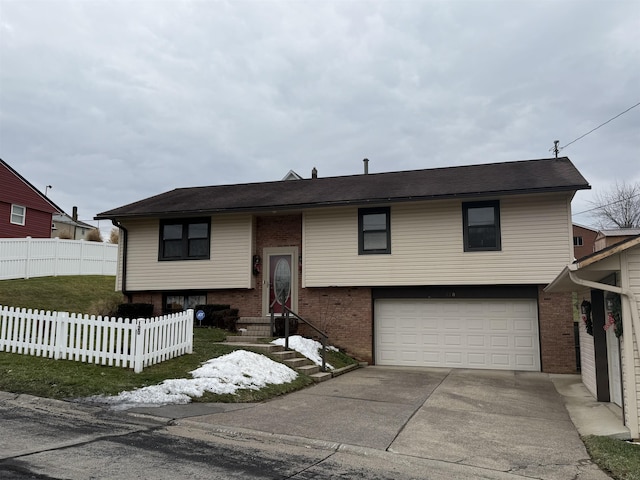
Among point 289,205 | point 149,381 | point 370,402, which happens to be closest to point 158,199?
point 289,205

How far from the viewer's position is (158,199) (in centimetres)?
1927

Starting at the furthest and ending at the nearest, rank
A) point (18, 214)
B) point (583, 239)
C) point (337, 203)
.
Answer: point (583, 239) → point (18, 214) → point (337, 203)

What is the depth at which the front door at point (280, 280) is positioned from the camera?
16.4 meters

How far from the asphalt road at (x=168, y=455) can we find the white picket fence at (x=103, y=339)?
8.26 feet

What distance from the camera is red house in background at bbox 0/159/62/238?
27.4 meters

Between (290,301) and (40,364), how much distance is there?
7957mm

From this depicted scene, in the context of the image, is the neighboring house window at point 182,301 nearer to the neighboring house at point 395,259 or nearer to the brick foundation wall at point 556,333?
the neighboring house at point 395,259

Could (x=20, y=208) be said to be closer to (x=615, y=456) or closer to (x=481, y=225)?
(x=481, y=225)

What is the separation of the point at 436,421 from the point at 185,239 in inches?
459

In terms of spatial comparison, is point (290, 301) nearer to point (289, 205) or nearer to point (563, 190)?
point (289, 205)

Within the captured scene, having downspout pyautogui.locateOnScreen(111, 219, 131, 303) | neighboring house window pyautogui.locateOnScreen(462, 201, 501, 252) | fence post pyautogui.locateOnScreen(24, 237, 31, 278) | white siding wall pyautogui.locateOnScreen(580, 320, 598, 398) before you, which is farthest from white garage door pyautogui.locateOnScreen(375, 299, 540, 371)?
fence post pyautogui.locateOnScreen(24, 237, 31, 278)

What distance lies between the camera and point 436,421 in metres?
7.90

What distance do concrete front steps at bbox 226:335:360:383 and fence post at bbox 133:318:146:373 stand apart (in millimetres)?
3346

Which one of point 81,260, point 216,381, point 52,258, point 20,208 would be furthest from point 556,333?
point 20,208
